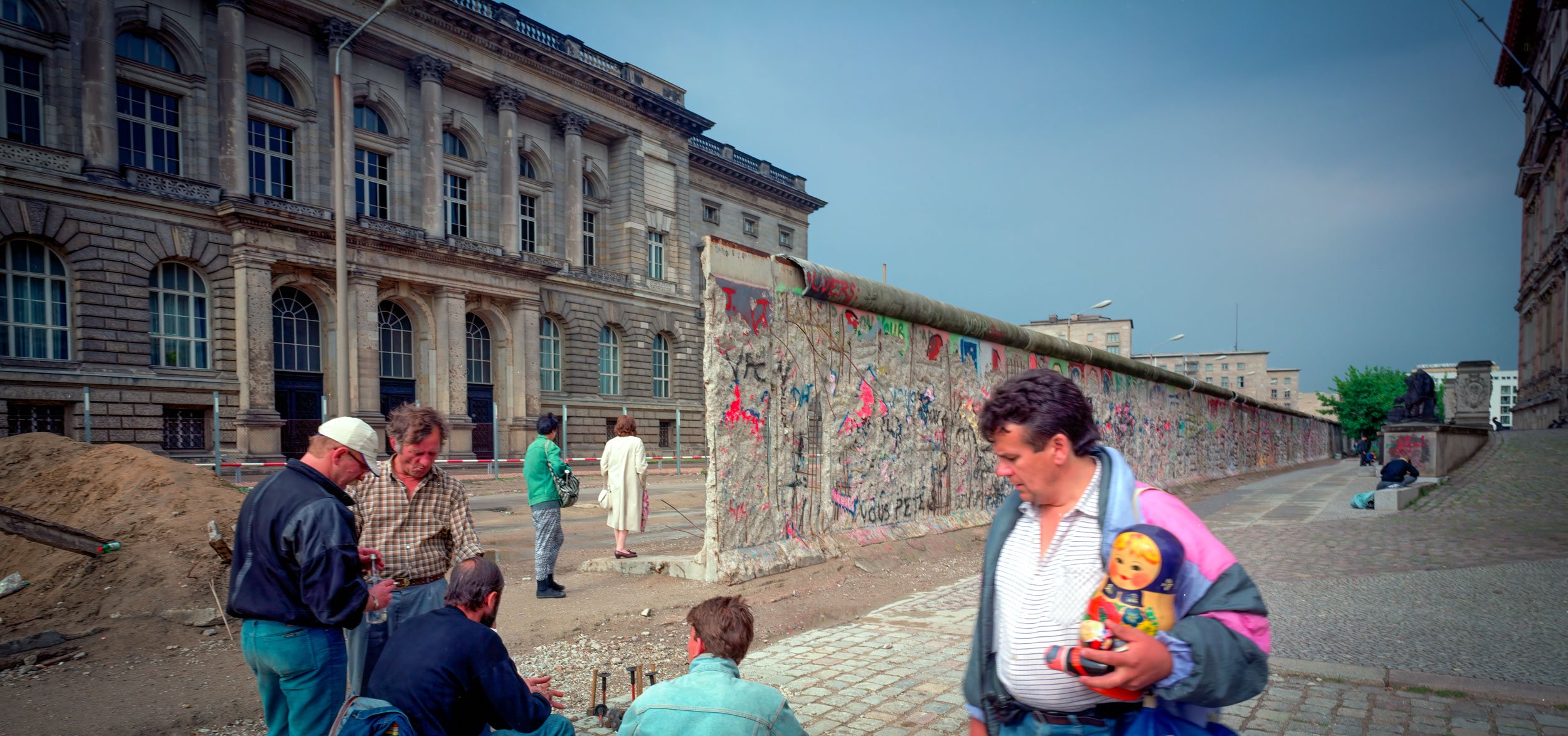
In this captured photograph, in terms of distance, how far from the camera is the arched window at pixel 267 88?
26.0 metres

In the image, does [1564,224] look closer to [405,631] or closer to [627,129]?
[627,129]

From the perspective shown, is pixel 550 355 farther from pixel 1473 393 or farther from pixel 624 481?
pixel 1473 393

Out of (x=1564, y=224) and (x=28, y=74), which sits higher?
(x=28, y=74)

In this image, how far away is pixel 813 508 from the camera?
8.41m

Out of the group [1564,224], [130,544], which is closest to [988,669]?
[130,544]

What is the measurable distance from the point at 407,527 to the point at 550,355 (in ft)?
105

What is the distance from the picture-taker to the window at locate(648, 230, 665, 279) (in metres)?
39.9

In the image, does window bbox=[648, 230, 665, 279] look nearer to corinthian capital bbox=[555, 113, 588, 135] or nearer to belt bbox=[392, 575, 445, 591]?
corinthian capital bbox=[555, 113, 588, 135]

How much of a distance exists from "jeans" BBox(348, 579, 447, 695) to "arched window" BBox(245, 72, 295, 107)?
27.5 metres

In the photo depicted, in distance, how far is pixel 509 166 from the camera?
32906mm

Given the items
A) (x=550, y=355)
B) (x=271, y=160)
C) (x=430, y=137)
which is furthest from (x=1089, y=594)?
(x=550, y=355)

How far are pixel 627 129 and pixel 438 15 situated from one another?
9.59 metres

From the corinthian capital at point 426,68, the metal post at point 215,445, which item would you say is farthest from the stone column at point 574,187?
the metal post at point 215,445

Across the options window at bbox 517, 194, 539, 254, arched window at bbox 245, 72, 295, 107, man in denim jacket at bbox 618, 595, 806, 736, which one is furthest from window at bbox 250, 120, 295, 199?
man in denim jacket at bbox 618, 595, 806, 736
